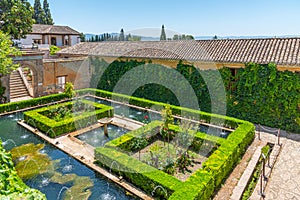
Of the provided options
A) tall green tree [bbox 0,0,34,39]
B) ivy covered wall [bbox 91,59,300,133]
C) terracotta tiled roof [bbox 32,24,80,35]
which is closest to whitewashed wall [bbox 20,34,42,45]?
terracotta tiled roof [bbox 32,24,80,35]

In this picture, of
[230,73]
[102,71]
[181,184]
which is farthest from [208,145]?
[102,71]

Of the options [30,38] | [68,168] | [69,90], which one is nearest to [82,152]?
[68,168]

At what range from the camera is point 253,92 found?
15.2 metres

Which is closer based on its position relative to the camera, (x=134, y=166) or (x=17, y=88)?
(x=134, y=166)

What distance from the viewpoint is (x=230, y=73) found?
52.1 ft

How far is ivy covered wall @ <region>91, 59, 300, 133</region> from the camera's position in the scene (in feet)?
45.6

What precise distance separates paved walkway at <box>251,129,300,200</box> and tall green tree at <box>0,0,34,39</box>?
→ 2658cm

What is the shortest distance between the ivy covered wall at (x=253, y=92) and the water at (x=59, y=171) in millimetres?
10399

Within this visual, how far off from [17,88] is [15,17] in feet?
26.5

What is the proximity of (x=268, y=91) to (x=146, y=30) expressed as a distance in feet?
60.0

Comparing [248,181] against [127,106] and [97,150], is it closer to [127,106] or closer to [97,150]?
[97,150]

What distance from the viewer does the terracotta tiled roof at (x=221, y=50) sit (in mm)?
14414

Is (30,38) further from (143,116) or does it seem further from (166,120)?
(166,120)

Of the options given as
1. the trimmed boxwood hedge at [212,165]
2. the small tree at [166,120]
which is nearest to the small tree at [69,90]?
the small tree at [166,120]
